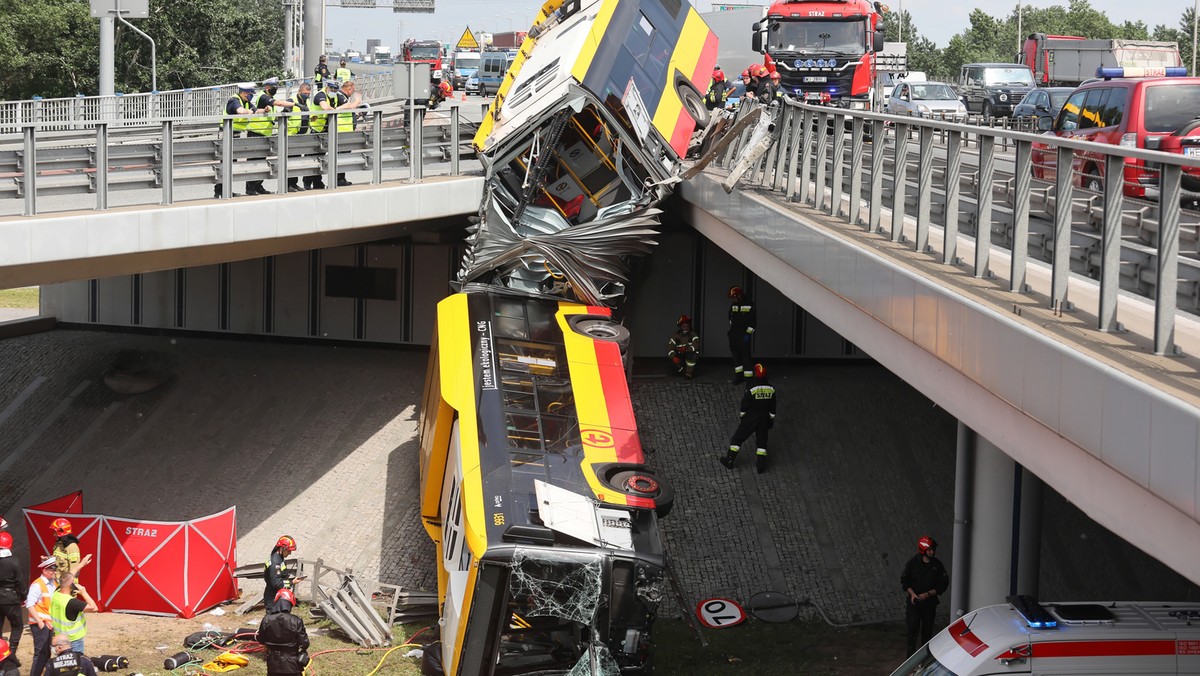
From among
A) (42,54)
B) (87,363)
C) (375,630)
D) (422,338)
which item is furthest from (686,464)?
(42,54)

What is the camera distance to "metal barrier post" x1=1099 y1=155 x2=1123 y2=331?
695cm

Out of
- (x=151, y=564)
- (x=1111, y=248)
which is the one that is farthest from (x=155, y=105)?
(x=1111, y=248)

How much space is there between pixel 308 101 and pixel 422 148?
3802 mm

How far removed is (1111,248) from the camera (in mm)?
6961

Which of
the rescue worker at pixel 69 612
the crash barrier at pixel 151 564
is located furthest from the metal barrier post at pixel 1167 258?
the crash barrier at pixel 151 564

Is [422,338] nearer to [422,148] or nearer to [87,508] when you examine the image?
[422,148]

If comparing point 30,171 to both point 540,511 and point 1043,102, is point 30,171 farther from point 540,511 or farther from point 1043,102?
point 1043,102

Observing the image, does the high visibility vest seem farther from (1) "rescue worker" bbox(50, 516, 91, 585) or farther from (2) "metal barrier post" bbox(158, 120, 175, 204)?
(2) "metal barrier post" bbox(158, 120, 175, 204)

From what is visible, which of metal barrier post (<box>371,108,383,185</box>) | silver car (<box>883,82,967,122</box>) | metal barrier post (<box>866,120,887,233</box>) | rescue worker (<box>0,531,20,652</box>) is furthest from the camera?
silver car (<box>883,82,967,122</box>)

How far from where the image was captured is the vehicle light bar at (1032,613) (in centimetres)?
862

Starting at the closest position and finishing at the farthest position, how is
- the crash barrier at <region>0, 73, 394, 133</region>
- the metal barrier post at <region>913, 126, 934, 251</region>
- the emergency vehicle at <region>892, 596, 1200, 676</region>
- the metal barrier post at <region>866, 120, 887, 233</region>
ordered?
the emergency vehicle at <region>892, 596, 1200, 676</region>, the metal barrier post at <region>913, 126, 934, 251</region>, the metal barrier post at <region>866, 120, 887, 233</region>, the crash barrier at <region>0, 73, 394, 133</region>

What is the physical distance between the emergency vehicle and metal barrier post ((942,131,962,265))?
2.56m

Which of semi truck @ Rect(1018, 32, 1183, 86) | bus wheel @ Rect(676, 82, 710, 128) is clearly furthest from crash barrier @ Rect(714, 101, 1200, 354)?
semi truck @ Rect(1018, 32, 1183, 86)

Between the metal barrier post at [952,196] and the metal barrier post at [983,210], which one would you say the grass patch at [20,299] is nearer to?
the metal barrier post at [952,196]
